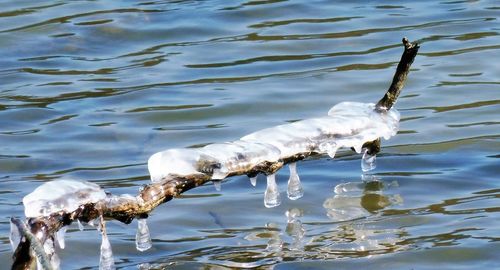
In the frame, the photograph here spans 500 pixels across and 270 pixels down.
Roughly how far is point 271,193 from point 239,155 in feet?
1.42

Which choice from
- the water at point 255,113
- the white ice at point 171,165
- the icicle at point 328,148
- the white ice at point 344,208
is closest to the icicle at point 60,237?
the white ice at point 171,165

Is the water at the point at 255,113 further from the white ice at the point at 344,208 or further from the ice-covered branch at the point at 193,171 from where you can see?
the ice-covered branch at the point at 193,171

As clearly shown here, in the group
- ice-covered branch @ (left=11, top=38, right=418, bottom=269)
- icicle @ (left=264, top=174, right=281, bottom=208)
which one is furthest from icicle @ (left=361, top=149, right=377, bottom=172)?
icicle @ (left=264, top=174, right=281, bottom=208)

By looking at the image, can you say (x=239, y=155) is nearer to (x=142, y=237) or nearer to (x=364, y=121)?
(x=142, y=237)

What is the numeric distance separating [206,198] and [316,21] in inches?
128

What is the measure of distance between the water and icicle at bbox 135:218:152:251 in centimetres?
6

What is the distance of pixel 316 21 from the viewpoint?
7.98 metres

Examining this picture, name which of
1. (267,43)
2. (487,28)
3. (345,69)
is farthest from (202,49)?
(487,28)

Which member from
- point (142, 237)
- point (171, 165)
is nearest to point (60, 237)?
point (171, 165)

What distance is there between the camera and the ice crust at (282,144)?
144 inches

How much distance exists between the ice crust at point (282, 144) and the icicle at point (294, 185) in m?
0.11

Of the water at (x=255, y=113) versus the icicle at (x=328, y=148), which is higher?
the icicle at (x=328, y=148)

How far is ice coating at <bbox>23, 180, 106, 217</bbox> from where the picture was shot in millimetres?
3228

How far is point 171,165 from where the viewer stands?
3.64 meters
